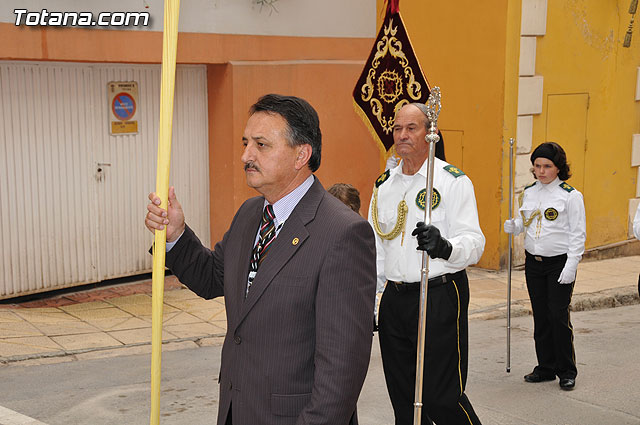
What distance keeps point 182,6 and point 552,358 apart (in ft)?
18.6

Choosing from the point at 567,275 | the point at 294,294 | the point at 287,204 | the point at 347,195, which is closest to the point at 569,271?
the point at 567,275

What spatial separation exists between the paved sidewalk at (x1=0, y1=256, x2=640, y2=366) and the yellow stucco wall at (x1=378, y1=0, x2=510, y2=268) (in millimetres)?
1125

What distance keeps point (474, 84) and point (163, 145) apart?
932cm

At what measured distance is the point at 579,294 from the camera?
1072 centimetres

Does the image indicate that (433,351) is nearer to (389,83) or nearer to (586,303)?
(389,83)

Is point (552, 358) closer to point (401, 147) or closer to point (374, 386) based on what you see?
point (374, 386)

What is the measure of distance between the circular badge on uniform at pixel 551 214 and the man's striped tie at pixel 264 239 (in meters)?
4.19

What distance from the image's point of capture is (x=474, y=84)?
11805 mm

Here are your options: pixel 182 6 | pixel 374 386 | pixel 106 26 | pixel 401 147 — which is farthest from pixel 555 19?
pixel 401 147

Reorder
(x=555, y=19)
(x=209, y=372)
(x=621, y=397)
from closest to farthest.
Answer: (x=621, y=397)
(x=209, y=372)
(x=555, y=19)

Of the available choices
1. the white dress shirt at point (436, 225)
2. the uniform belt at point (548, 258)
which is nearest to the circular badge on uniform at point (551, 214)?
the uniform belt at point (548, 258)

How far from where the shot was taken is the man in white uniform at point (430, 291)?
4902 millimetres

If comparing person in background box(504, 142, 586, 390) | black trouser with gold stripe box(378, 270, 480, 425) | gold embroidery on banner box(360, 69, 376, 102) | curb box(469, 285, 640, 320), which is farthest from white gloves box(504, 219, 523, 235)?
black trouser with gold stripe box(378, 270, 480, 425)

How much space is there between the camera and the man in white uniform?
490 centimetres
